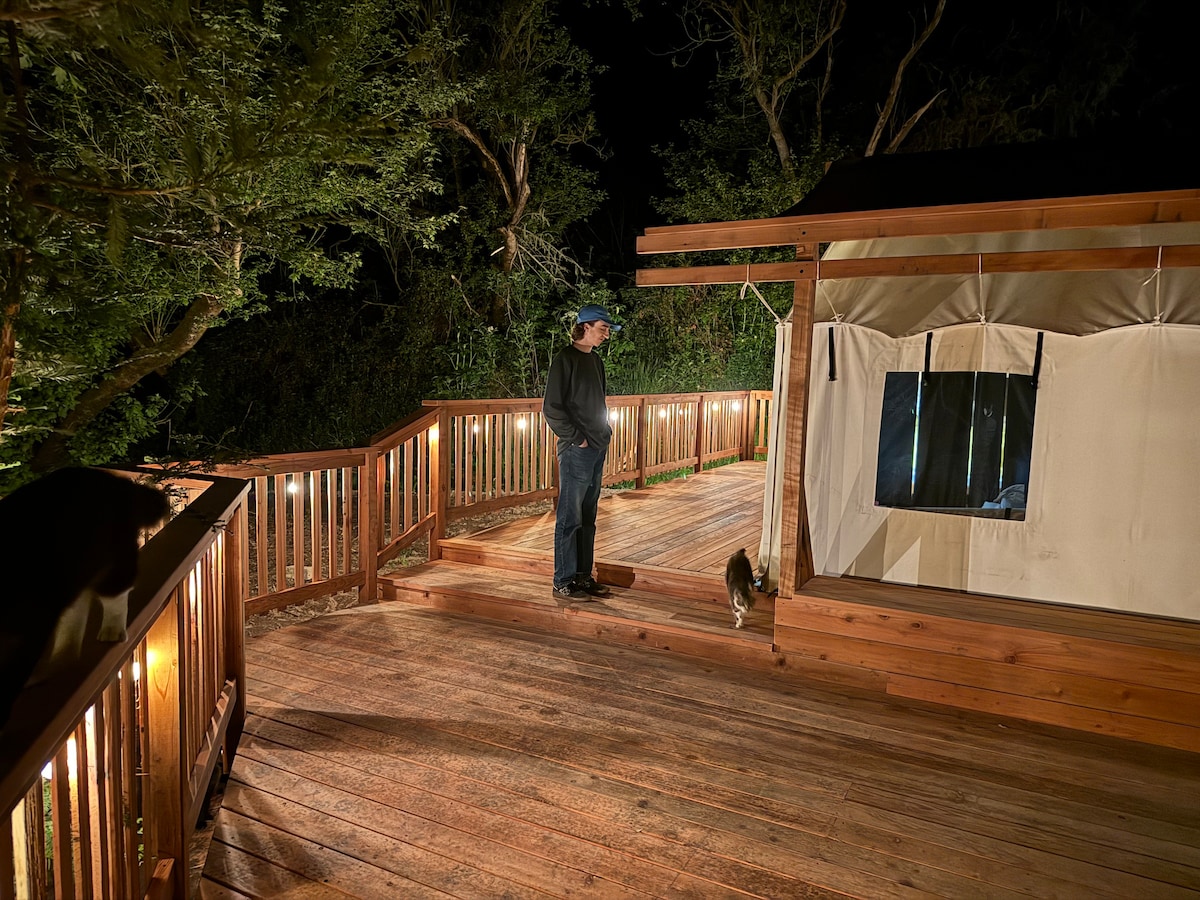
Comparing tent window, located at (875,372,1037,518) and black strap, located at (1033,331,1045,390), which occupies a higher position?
black strap, located at (1033,331,1045,390)

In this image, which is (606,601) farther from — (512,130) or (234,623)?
(512,130)

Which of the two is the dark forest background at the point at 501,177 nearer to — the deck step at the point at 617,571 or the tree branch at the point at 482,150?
the tree branch at the point at 482,150

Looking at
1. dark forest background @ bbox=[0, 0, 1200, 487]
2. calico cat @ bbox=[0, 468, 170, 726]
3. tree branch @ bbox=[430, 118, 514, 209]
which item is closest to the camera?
calico cat @ bbox=[0, 468, 170, 726]

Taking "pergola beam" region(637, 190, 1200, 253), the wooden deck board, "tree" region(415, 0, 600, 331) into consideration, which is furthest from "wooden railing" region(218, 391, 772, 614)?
"tree" region(415, 0, 600, 331)

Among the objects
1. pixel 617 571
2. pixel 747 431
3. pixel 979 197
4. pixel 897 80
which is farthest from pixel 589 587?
pixel 897 80

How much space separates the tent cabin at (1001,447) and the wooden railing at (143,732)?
8.56ft

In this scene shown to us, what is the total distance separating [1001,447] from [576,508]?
243 cm

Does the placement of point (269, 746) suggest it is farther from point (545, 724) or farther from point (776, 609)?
point (776, 609)

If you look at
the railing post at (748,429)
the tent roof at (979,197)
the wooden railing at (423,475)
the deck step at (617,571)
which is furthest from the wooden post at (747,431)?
the deck step at (617,571)

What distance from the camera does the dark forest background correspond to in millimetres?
6059

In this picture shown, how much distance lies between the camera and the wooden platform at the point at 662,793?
2.21 m

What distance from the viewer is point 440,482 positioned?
558 centimetres

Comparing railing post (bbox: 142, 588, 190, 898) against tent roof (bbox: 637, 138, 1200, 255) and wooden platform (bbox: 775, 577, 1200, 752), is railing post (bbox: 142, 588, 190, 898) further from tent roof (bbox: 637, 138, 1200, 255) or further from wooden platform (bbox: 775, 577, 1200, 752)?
tent roof (bbox: 637, 138, 1200, 255)

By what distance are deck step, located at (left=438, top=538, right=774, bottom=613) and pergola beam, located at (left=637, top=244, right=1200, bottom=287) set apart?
6.23 feet
